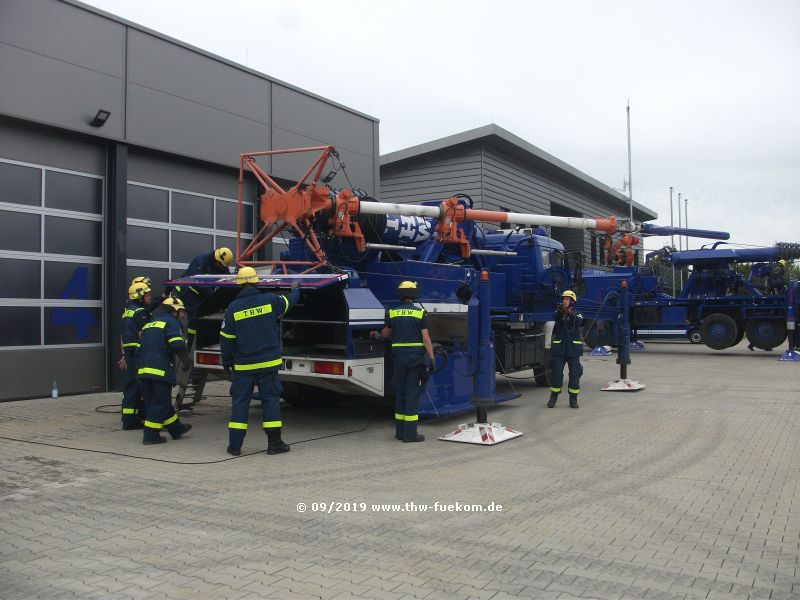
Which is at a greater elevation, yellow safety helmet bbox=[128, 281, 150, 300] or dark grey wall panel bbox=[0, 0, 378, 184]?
dark grey wall panel bbox=[0, 0, 378, 184]

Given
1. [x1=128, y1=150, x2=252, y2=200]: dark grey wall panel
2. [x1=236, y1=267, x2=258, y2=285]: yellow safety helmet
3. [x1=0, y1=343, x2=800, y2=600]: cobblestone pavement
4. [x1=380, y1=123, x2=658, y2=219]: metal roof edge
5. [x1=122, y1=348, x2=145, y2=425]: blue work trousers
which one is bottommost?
[x1=0, y1=343, x2=800, y2=600]: cobblestone pavement

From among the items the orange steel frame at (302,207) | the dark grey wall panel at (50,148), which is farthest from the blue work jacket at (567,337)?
the dark grey wall panel at (50,148)

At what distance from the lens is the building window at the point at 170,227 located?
12.7m

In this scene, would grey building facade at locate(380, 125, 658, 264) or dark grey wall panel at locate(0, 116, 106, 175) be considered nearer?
dark grey wall panel at locate(0, 116, 106, 175)

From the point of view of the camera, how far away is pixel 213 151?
13.7 meters

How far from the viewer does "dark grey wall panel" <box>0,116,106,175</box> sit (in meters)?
10.9

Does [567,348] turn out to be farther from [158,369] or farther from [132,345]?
[132,345]

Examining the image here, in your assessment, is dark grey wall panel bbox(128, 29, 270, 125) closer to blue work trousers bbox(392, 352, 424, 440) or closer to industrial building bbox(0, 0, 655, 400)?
industrial building bbox(0, 0, 655, 400)

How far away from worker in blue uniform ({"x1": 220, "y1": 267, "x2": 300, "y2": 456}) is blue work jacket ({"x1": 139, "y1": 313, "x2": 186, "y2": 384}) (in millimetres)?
819

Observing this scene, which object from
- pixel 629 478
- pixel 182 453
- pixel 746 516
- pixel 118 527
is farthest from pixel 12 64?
pixel 746 516

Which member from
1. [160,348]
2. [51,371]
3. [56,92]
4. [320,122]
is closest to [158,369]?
[160,348]

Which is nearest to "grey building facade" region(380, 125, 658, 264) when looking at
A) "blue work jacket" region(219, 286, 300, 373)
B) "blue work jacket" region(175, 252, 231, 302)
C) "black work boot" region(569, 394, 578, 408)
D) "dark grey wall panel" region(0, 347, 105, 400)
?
"black work boot" region(569, 394, 578, 408)

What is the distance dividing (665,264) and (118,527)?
67.3ft

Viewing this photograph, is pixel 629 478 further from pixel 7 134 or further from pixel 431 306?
pixel 7 134
